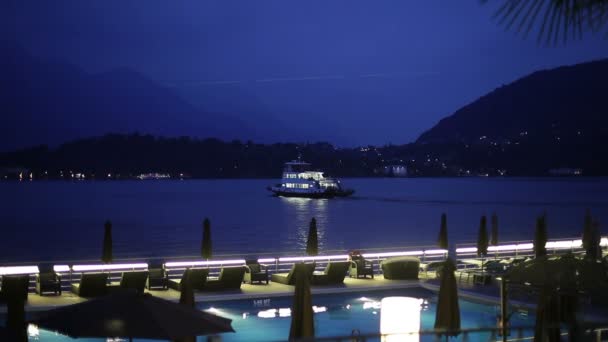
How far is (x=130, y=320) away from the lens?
594 centimetres

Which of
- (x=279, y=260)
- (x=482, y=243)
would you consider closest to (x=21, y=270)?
(x=279, y=260)

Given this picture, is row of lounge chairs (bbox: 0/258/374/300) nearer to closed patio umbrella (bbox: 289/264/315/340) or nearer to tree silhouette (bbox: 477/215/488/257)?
closed patio umbrella (bbox: 289/264/315/340)

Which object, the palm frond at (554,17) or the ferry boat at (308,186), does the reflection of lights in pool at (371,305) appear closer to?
the palm frond at (554,17)

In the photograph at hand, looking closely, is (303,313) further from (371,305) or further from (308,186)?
(308,186)

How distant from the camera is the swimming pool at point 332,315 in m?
10.0

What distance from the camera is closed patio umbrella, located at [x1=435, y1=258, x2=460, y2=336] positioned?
8.82m

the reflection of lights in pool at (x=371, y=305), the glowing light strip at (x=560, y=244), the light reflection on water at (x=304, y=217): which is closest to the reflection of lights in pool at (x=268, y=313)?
the reflection of lights in pool at (x=371, y=305)

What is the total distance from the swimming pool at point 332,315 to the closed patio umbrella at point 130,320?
11.6 ft

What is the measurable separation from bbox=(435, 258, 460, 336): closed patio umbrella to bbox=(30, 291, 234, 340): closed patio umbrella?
346cm

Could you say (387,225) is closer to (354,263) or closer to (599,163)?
(354,263)

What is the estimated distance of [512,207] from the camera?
8700 cm

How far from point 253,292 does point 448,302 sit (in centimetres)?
444

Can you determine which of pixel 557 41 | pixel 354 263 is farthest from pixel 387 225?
pixel 557 41

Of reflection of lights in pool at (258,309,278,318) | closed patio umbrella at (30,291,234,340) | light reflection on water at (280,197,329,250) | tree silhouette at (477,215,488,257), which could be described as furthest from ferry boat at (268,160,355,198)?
closed patio umbrella at (30,291,234,340)
